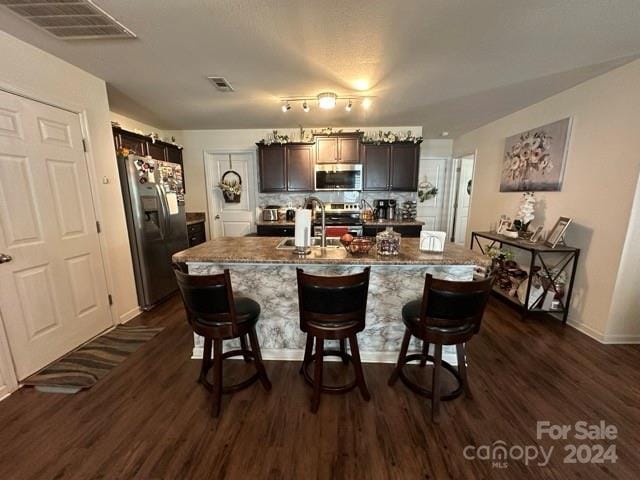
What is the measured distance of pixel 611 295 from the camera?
241cm

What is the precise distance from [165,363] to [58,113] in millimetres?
2324

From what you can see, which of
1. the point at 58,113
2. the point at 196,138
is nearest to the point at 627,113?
the point at 58,113

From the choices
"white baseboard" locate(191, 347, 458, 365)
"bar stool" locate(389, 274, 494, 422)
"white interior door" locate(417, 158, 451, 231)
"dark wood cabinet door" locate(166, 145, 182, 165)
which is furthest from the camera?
"white interior door" locate(417, 158, 451, 231)

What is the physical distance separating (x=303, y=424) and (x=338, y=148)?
12.8ft

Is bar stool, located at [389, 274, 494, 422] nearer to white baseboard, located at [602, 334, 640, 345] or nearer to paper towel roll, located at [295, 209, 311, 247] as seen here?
paper towel roll, located at [295, 209, 311, 247]

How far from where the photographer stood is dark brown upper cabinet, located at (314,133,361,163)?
4.36 metres

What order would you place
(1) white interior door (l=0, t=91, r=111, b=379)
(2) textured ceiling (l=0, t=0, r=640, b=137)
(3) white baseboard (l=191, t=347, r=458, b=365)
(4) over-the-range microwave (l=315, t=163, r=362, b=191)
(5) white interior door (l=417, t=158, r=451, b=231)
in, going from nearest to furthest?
(2) textured ceiling (l=0, t=0, r=640, b=137) < (1) white interior door (l=0, t=91, r=111, b=379) < (3) white baseboard (l=191, t=347, r=458, b=365) < (4) over-the-range microwave (l=315, t=163, r=362, b=191) < (5) white interior door (l=417, t=158, r=451, b=231)

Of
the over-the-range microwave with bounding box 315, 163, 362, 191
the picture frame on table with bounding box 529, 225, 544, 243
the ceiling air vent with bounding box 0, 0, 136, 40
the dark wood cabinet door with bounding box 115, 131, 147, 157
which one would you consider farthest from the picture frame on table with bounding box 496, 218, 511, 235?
the dark wood cabinet door with bounding box 115, 131, 147, 157

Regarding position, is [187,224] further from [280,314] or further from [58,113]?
[280,314]

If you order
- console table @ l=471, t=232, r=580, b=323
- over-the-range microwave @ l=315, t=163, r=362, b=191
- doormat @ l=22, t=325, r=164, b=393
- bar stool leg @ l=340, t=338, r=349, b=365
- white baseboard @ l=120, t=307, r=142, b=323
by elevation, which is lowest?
doormat @ l=22, t=325, r=164, b=393

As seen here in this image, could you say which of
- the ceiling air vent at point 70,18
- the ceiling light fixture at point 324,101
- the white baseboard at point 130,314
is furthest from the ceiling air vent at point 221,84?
the white baseboard at point 130,314

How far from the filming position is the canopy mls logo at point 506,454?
1.42 meters

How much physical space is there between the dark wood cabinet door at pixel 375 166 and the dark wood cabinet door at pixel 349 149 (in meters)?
0.12

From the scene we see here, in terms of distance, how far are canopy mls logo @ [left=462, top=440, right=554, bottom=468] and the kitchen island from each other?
729 millimetres
